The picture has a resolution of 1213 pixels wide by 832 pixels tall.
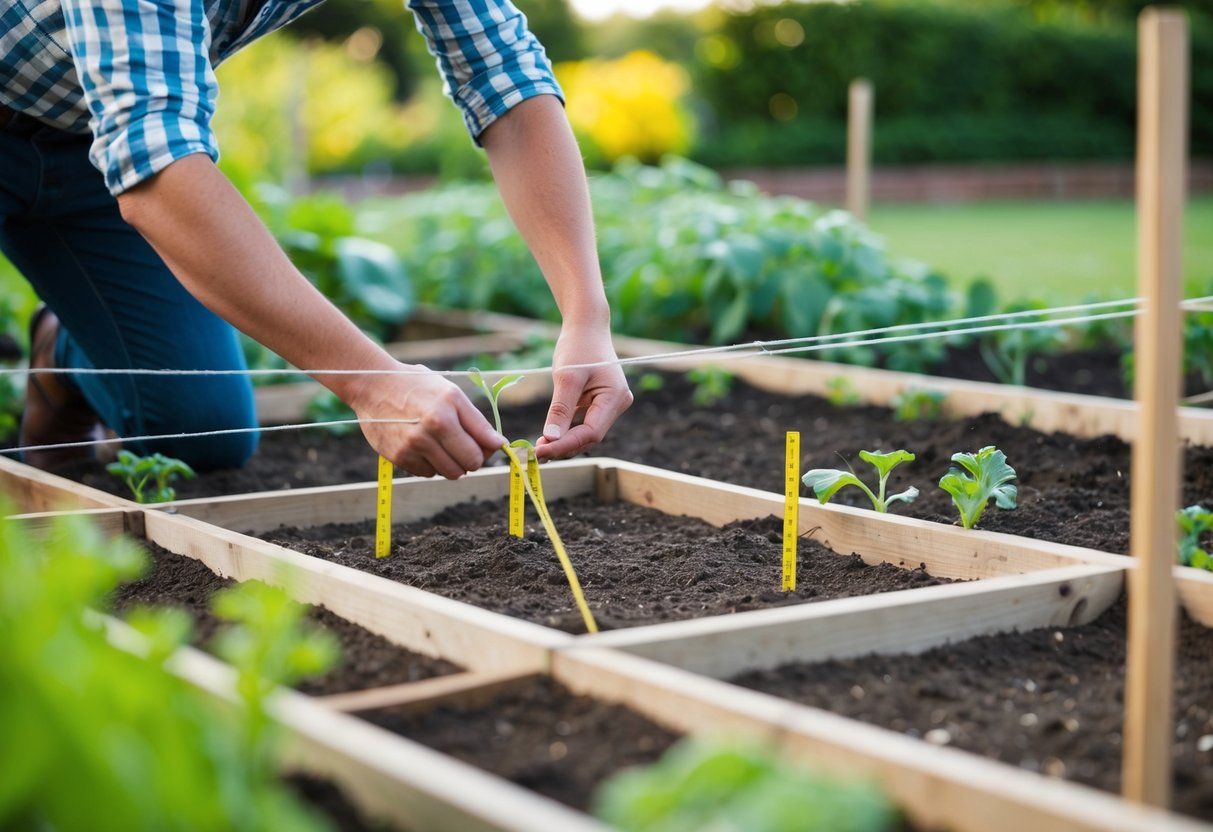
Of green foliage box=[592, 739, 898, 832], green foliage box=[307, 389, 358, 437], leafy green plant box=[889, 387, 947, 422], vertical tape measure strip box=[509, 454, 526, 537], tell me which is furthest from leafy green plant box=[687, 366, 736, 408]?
green foliage box=[592, 739, 898, 832]

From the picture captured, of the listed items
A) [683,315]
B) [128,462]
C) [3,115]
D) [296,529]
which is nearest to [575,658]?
[296,529]

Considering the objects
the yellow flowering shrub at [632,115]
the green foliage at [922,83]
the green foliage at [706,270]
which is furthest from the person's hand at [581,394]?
the green foliage at [922,83]

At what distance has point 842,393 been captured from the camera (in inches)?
146

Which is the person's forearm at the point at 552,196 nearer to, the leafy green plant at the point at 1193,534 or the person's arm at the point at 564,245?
the person's arm at the point at 564,245

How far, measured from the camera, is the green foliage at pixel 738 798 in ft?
3.06

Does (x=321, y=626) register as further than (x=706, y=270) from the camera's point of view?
No

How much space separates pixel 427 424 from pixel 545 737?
54 centimetres

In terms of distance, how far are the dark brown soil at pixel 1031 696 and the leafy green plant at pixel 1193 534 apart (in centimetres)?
13

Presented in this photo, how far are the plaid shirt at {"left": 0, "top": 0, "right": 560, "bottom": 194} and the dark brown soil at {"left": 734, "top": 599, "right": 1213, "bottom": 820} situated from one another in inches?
45.3

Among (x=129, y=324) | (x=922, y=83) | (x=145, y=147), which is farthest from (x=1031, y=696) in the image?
(x=922, y=83)

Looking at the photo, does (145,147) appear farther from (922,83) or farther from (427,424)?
(922,83)

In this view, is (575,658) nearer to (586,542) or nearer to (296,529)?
(586,542)

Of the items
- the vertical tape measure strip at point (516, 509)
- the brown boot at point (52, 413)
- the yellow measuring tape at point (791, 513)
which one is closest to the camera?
the yellow measuring tape at point (791, 513)

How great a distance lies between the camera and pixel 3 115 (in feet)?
8.62
